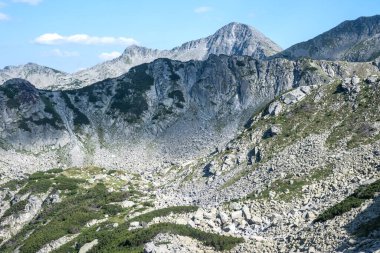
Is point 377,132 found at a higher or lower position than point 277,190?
higher

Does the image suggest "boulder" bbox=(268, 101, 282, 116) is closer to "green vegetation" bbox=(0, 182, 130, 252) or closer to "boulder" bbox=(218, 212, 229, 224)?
"green vegetation" bbox=(0, 182, 130, 252)

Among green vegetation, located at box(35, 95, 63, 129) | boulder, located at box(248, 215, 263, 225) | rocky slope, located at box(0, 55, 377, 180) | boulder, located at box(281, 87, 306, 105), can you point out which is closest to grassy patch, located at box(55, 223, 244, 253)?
boulder, located at box(248, 215, 263, 225)

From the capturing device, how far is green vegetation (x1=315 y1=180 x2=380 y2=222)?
4288 centimetres

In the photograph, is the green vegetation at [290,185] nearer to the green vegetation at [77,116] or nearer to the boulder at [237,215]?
the boulder at [237,215]

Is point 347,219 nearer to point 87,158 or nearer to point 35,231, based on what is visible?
point 35,231

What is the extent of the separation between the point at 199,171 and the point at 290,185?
29206mm

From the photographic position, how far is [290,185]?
61094 mm

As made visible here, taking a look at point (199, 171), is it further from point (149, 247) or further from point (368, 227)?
point (368, 227)

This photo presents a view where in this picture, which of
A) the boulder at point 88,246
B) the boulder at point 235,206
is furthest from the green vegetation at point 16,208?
the boulder at point 235,206

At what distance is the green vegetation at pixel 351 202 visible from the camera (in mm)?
42875

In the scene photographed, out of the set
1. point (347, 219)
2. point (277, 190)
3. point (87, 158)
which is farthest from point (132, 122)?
point (347, 219)

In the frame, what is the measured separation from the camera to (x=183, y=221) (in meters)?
56.4

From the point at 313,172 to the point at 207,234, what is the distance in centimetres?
2009

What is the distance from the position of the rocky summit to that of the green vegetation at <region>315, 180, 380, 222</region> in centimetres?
15
